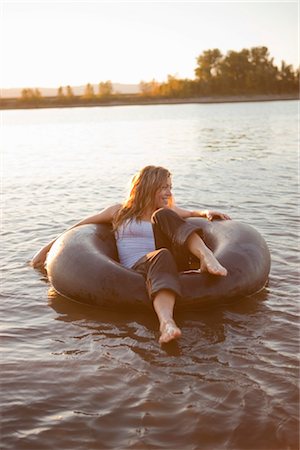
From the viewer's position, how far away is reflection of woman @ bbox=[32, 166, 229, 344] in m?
4.96

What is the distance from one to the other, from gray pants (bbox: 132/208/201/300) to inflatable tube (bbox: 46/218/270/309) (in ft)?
0.55

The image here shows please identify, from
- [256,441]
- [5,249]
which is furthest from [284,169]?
[256,441]

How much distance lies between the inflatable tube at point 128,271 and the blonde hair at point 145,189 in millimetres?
523

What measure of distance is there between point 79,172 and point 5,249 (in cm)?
841

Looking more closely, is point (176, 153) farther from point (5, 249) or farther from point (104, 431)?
point (104, 431)

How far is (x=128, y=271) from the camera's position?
17.8ft

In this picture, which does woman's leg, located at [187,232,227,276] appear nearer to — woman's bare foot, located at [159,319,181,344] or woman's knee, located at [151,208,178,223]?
woman's knee, located at [151,208,178,223]

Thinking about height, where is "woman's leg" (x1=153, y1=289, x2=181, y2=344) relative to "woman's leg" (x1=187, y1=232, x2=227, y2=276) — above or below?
below

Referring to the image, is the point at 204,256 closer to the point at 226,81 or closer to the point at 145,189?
the point at 145,189

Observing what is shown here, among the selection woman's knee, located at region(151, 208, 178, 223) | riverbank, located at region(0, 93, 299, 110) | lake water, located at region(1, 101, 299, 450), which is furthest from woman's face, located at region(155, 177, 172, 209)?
riverbank, located at region(0, 93, 299, 110)

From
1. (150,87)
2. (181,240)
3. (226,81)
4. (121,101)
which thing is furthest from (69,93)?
(181,240)

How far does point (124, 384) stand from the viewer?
167 inches

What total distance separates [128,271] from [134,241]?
565 millimetres

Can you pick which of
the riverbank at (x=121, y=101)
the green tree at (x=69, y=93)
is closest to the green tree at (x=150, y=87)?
the riverbank at (x=121, y=101)
